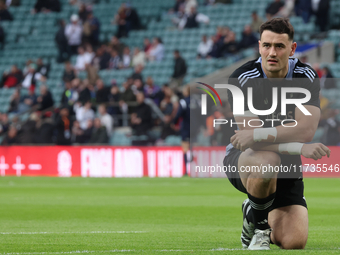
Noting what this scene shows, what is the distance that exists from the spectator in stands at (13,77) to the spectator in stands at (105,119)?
5682mm

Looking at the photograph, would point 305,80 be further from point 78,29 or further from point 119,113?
point 78,29

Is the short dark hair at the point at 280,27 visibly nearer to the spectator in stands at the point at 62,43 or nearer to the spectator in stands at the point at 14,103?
the spectator in stands at the point at 14,103

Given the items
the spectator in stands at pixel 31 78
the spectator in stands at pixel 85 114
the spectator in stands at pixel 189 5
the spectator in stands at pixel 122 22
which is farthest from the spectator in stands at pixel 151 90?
the spectator in stands at pixel 122 22

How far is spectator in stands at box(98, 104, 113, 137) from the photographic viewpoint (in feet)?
58.7

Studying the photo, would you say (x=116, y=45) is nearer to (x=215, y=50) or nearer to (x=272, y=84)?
(x=215, y=50)

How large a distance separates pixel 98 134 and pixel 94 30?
21.4 ft

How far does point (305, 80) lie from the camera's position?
482cm

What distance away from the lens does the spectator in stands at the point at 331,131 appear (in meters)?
14.5

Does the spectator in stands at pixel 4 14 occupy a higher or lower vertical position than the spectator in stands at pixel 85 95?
higher

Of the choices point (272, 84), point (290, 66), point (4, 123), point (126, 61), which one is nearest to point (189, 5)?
point (126, 61)

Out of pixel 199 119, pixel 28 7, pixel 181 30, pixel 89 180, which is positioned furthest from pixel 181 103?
pixel 28 7

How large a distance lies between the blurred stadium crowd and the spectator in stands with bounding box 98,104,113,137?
0.03 m

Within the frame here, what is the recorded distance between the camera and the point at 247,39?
62.3 feet

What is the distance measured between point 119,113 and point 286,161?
14.2m
